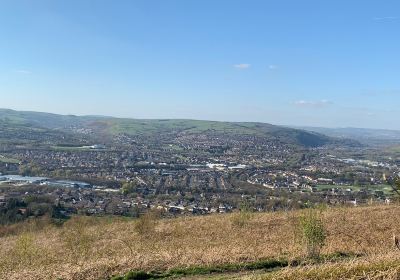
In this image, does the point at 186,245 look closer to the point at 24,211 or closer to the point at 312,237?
the point at 312,237

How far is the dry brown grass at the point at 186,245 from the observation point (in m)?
10.7

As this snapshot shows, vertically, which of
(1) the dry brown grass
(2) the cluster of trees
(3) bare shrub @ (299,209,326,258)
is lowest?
(2) the cluster of trees

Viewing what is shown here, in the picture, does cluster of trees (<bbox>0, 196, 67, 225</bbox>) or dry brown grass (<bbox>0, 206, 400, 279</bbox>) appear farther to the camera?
cluster of trees (<bbox>0, 196, 67, 225</bbox>)

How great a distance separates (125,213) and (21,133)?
12667cm

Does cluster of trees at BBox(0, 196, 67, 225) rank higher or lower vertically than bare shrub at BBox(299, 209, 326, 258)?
lower

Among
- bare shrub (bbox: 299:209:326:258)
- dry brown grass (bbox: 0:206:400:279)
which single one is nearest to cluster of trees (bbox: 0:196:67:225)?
dry brown grass (bbox: 0:206:400:279)

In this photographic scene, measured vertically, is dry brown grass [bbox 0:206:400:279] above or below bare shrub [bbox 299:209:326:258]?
below

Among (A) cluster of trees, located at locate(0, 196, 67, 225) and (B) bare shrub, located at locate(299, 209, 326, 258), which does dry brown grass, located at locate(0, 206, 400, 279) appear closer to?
(B) bare shrub, located at locate(299, 209, 326, 258)

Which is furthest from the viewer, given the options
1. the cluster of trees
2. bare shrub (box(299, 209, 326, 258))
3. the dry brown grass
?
the cluster of trees

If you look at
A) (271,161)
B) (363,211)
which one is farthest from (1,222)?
(271,161)

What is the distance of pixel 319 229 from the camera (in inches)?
478

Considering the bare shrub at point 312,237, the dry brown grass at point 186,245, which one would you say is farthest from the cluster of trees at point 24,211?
the bare shrub at point 312,237

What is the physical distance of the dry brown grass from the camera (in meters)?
10.7

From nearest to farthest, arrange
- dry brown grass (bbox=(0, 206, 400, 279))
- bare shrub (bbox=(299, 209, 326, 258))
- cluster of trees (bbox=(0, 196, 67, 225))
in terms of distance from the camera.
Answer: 1. dry brown grass (bbox=(0, 206, 400, 279))
2. bare shrub (bbox=(299, 209, 326, 258))
3. cluster of trees (bbox=(0, 196, 67, 225))
